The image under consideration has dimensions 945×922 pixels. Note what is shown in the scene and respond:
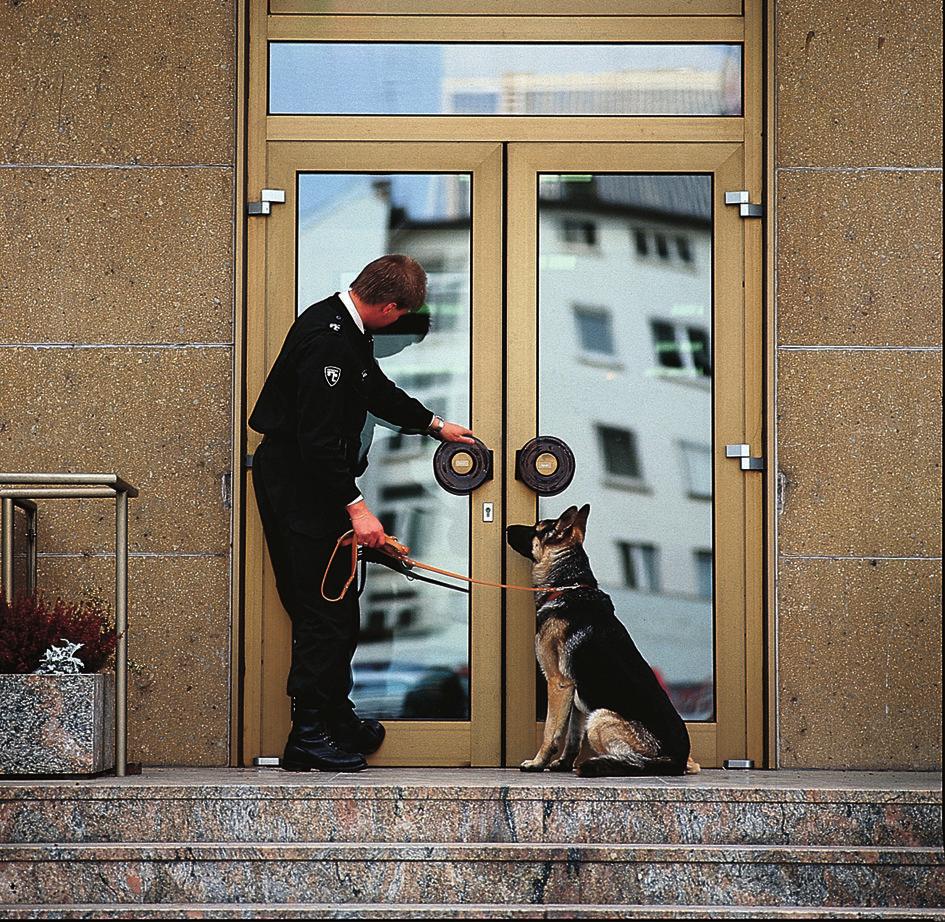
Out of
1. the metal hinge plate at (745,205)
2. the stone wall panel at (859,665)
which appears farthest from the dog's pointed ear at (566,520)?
the metal hinge plate at (745,205)

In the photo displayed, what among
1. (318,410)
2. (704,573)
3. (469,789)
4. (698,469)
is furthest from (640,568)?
(469,789)

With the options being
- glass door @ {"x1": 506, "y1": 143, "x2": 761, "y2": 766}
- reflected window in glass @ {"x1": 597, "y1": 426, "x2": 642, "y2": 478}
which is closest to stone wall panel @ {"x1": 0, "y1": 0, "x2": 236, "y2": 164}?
glass door @ {"x1": 506, "y1": 143, "x2": 761, "y2": 766}

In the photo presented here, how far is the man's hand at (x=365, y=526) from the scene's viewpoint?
20.7 ft

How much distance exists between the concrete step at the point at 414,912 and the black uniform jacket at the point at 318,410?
1.82m

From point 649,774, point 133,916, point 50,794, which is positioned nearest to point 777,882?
point 649,774

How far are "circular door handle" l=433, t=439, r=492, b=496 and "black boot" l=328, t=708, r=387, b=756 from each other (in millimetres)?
985

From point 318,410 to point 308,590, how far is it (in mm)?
697

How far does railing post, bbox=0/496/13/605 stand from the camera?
623 centimetres

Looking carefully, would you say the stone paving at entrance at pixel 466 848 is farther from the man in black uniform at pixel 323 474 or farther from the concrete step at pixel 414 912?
the man in black uniform at pixel 323 474

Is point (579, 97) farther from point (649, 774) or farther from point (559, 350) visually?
point (649, 774)

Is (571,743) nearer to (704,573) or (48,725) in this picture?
(704,573)

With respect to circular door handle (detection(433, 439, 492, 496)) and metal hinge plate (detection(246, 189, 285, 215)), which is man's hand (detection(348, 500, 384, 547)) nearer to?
circular door handle (detection(433, 439, 492, 496))

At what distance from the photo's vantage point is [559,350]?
6.93 metres

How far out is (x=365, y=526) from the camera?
6.30 m
